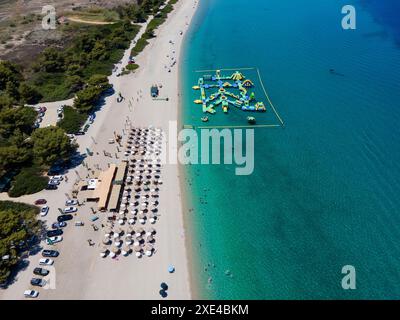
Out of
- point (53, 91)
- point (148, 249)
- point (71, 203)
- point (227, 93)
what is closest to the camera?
point (148, 249)

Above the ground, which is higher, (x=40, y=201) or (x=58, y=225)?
(x=40, y=201)

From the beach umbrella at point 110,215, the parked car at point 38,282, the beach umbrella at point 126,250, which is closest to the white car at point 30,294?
the parked car at point 38,282

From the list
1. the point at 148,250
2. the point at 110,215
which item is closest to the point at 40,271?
the point at 110,215

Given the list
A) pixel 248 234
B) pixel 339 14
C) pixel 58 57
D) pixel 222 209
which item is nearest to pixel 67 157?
pixel 222 209

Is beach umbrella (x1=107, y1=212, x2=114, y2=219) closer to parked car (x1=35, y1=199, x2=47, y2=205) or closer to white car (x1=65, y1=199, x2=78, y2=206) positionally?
white car (x1=65, y1=199, x2=78, y2=206)

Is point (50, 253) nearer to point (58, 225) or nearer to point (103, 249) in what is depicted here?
point (58, 225)

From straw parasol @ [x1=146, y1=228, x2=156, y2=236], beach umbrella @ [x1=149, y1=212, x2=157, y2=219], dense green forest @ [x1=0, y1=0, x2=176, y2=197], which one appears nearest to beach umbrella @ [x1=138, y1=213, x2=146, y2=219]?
beach umbrella @ [x1=149, y1=212, x2=157, y2=219]
